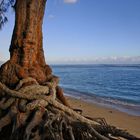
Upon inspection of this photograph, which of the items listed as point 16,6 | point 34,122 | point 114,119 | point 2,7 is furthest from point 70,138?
point 114,119

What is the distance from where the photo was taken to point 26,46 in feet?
24.9

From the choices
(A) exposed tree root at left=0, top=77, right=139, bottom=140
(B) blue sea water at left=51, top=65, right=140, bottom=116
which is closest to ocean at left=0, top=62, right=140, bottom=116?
(B) blue sea water at left=51, top=65, right=140, bottom=116

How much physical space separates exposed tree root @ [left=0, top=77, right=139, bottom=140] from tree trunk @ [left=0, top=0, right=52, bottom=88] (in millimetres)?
355

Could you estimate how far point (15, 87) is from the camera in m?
7.28

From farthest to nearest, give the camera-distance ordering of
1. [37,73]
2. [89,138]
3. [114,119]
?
[114,119] < [37,73] < [89,138]

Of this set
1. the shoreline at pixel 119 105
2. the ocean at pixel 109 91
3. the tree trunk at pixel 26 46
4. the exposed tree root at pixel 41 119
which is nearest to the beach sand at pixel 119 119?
the shoreline at pixel 119 105

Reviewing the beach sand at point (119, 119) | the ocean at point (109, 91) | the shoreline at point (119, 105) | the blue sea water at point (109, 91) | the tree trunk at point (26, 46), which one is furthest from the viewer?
the blue sea water at point (109, 91)

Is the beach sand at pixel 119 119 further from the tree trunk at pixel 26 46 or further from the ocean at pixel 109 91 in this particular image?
the tree trunk at pixel 26 46

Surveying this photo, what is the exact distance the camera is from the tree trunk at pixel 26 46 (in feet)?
24.6

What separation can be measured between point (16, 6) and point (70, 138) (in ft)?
11.0

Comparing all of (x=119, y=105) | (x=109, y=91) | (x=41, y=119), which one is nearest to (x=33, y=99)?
(x=41, y=119)

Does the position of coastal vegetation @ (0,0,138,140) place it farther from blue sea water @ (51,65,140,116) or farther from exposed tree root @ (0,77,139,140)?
blue sea water @ (51,65,140,116)

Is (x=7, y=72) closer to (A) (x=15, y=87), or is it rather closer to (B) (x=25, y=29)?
(A) (x=15, y=87)

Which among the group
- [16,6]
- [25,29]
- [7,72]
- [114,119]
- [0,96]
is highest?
[16,6]
